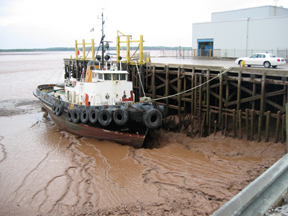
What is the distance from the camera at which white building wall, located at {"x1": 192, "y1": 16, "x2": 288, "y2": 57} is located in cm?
2212

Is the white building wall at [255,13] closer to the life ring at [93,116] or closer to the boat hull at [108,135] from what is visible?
the boat hull at [108,135]

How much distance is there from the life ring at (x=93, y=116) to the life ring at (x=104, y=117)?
246mm

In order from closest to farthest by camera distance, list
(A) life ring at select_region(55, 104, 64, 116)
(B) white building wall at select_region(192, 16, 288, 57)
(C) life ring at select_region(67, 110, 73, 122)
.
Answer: (C) life ring at select_region(67, 110, 73, 122), (A) life ring at select_region(55, 104, 64, 116), (B) white building wall at select_region(192, 16, 288, 57)

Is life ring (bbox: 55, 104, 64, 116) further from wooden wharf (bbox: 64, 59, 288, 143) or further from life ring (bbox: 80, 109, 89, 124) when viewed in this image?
wooden wharf (bbox: 64, 59, 288, 143)

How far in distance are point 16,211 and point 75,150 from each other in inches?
173

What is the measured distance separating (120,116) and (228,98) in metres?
4.56

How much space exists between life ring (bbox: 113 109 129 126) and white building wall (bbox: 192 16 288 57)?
16.8 metres

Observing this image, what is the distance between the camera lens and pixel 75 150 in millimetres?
11289

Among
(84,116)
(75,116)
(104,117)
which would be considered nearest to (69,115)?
(75,116)

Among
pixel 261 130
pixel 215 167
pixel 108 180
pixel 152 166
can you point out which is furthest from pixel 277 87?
pixel 108 180

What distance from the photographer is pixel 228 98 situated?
36.3ft

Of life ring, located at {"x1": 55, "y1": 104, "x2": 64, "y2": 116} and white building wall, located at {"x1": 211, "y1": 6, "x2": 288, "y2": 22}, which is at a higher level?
white building wall, located at {"x1": 211, "y1": 6, "x2": 288, "y2": 22}

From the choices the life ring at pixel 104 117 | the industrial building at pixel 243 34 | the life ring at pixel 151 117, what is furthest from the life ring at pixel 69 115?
the industrial building at pixel 243 34

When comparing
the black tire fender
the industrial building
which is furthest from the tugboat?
the industrial building
